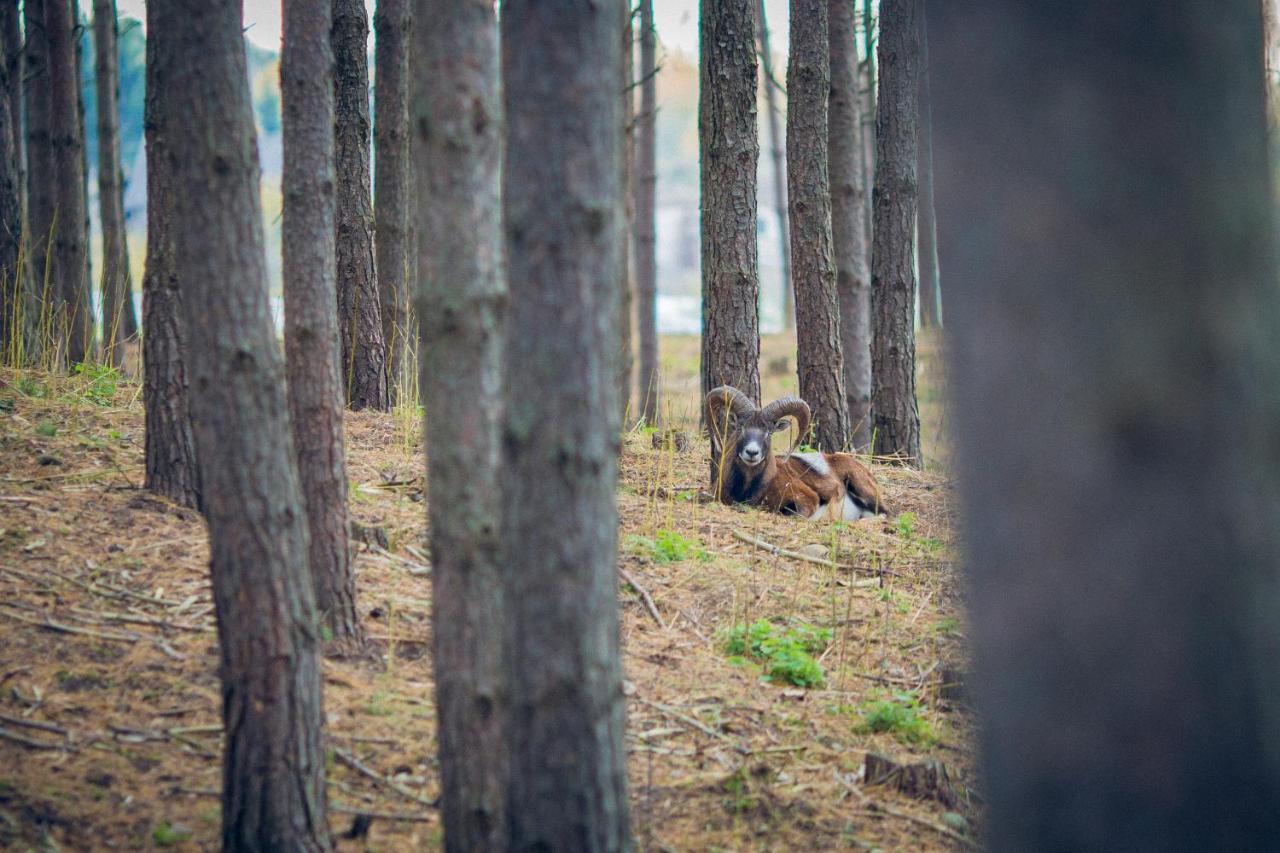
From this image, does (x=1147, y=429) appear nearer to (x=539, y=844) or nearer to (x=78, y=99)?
(x=539, y=844)

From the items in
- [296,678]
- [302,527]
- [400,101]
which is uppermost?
[400,101]

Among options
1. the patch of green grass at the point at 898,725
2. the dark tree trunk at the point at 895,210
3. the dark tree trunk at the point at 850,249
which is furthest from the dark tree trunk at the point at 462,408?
the dark tree trunk at the point at 850,249

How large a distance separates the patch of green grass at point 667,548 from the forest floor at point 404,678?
0.02 meters

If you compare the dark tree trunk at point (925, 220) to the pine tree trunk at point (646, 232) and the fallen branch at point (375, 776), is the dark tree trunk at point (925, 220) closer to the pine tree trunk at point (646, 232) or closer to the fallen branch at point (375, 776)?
the pine tree trunk at point (646, 232)

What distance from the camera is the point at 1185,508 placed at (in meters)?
1.82

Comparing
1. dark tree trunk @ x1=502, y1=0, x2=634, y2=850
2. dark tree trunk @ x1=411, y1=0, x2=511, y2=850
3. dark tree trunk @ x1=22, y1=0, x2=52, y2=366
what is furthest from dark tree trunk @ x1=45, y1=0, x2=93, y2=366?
dark tree trunk @ x1=502, y1=0, x2=634, y2=850

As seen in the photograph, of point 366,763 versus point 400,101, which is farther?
point 400,101

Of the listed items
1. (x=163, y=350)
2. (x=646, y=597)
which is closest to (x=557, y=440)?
(x=646, y=597)

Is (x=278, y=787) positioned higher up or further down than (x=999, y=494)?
further down

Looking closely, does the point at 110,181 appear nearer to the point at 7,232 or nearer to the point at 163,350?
the point at 7,232

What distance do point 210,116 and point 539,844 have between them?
8.50 feet

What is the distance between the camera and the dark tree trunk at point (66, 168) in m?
12.5

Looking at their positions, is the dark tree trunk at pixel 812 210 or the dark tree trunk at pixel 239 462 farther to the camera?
the dark tree trunk at pixel 812 210

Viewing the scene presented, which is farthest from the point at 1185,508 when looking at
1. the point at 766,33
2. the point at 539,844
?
the point at 766,33
